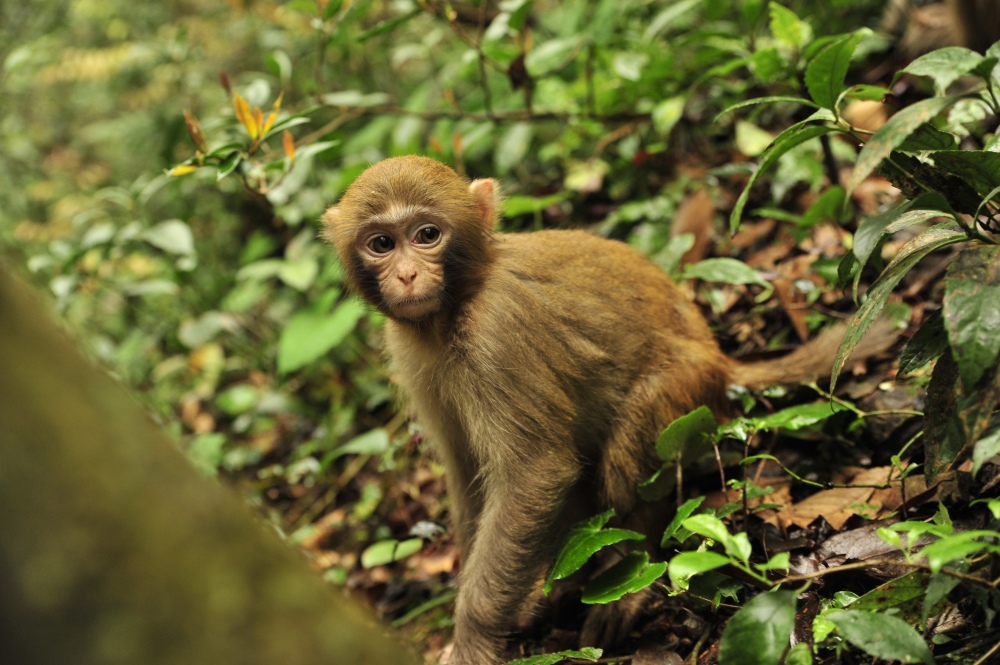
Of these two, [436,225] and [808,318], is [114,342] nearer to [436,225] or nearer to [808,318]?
[436,225]

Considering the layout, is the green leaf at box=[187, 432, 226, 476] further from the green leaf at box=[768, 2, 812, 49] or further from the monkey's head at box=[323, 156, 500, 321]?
the green leaf at box=[768, 2, 812, 49]

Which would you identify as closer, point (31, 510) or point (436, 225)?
point (31, 510)

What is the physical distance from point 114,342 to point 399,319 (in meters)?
7.32

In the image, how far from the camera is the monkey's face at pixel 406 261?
3.97 m

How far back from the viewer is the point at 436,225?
413cm

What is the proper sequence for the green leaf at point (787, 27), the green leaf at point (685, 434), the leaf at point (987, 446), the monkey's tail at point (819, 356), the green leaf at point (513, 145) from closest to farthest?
the leaf at point (987, 446), the green leaf at point (685, 434), the monkey's tail at point (819, 356), the green leaf at point (787, 27), the green leaf at point (513, 145)

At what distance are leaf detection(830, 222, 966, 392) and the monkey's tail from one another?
149 cm

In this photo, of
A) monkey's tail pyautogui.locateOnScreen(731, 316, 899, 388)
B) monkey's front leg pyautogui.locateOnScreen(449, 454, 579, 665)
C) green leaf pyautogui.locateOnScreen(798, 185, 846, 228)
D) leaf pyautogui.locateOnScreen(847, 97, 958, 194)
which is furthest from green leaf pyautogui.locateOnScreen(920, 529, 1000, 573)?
green leaf pyautogui.locateOnScreen(798, 185, 846, 228)

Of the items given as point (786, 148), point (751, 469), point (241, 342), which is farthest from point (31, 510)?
point (241, 342)

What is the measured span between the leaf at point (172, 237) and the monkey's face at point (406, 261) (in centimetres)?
312

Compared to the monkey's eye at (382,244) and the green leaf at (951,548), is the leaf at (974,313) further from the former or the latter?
the monkey's eye at (382,244)

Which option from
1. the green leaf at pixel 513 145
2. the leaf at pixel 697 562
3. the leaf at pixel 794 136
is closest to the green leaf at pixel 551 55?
the green leaf at pixel 513 145

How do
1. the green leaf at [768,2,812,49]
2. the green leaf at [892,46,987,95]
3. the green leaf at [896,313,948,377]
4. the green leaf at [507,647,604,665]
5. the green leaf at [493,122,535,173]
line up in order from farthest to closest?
the green leaf at [493,122,535,173] < the green leaf at [768,2,812,49] < the green leaf at [507,647,604,665] < the green leaf at [896,313,948,377] < the green leaf at [892,46,987,95]

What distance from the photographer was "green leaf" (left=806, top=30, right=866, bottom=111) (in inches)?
123
